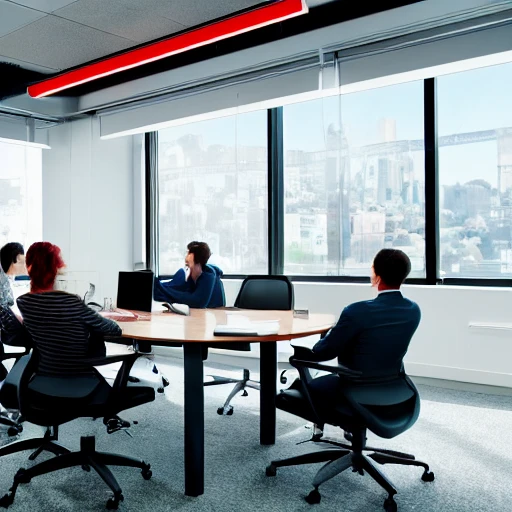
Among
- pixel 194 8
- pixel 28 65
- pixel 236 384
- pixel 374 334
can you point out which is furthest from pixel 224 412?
pixel 28 65

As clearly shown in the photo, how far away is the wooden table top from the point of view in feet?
9.11

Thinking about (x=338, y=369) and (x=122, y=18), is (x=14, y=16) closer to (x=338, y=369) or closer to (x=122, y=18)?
(x=122, y=18)

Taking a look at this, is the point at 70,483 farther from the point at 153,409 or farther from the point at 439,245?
the point at 439,245

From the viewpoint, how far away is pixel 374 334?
2539 millimetres

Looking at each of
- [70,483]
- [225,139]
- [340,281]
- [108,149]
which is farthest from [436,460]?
[108,149]

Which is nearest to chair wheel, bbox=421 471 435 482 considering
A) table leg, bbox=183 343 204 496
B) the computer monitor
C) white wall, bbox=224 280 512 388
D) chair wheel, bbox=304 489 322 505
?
chair wheel, bbox=304 489 322 505

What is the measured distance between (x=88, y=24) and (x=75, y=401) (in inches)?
136

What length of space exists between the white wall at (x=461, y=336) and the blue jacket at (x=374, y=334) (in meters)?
2.13

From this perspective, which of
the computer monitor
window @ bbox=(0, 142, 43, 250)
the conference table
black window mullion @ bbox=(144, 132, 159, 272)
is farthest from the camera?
window @ bbox=(0, 142, 43, 250)

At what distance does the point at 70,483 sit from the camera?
285 centimetres

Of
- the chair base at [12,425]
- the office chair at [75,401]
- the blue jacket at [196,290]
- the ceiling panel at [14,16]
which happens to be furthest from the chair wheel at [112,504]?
the ceiling panel at [14,16]

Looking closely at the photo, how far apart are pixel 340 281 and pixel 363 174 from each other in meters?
1.07

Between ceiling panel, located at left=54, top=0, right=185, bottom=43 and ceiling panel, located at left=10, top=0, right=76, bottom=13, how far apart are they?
62mm

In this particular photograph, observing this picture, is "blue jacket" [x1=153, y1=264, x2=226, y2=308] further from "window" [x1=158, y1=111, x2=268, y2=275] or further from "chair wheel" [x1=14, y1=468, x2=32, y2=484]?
"chair wheel" [x1=14, y1=468, x2=32, y2=484]
